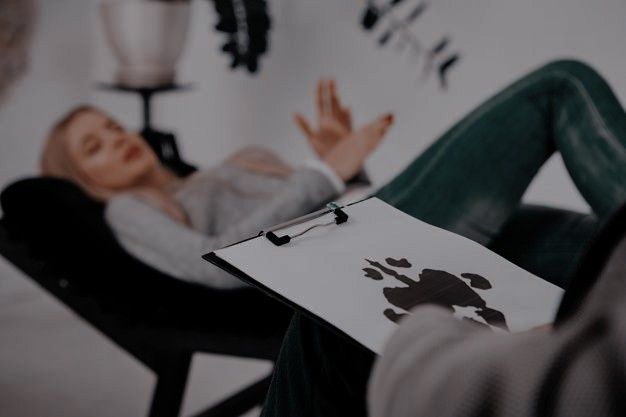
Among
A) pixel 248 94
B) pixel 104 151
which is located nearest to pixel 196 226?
pixel 104 151

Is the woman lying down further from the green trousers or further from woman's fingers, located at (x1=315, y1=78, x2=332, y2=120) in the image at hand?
the green trousers

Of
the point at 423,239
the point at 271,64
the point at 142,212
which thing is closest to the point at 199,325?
the point at 142,212

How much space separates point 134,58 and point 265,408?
150 centimetres

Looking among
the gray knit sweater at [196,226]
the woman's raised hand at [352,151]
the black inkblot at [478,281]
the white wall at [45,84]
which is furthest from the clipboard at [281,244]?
the white wall at [45,84]

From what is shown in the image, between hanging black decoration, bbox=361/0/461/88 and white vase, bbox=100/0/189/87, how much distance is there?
605 mm

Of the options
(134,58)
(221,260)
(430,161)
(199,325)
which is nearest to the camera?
(221,260)

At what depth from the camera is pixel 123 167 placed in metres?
1.32

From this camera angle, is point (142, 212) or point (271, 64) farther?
point (271, 64)

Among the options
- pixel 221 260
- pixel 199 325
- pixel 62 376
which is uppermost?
pixel 221 260

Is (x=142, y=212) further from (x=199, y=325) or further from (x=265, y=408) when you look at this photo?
(x=265, y=408)

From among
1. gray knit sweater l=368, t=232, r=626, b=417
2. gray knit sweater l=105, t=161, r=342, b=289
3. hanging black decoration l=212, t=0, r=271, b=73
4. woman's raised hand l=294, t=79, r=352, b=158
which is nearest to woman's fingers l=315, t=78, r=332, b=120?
woman's raised hand l=294, t=79, r=352, b=158

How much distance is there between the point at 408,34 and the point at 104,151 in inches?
43.9

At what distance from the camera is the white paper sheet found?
475 millimetres

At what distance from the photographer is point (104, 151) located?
1309mm
